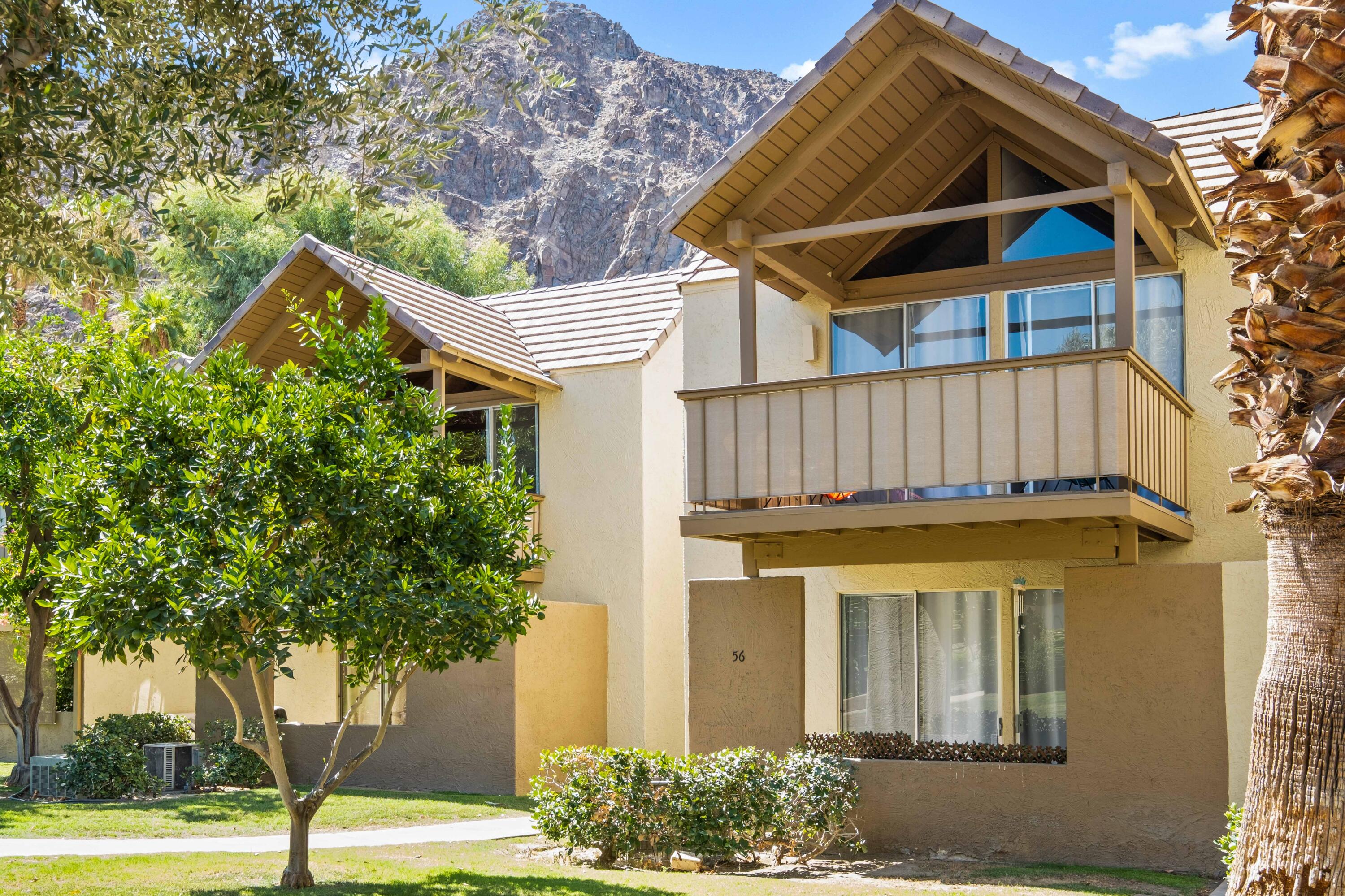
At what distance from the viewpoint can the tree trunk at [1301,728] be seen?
18.7 feet

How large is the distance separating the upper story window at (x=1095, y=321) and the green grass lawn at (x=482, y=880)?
16.9ft

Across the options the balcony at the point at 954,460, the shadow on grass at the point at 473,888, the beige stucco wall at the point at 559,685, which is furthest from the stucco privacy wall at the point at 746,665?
the beige stucco wall at the point at 559,685

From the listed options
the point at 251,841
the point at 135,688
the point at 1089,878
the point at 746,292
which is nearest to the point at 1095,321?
the point at 746,292

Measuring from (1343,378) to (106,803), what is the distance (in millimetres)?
14609

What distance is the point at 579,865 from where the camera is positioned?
11711 mm

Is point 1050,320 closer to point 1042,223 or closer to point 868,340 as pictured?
point 1042,223

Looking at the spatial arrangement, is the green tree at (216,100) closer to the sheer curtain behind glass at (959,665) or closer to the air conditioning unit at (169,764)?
the sheer curtain behind glass at (959,665)

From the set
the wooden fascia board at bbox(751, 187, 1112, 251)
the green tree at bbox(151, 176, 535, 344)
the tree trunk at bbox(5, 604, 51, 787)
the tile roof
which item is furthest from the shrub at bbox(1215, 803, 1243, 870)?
the green tree at bbox(151, 176, 535, 344)

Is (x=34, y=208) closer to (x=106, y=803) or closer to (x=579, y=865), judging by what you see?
(x=579, y=865)

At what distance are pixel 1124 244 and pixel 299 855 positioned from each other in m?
8.43

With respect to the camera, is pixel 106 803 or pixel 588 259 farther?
pixel 588 259

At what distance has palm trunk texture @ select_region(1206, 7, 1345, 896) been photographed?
18.9ft

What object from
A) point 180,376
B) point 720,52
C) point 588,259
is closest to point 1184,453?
point 180,376

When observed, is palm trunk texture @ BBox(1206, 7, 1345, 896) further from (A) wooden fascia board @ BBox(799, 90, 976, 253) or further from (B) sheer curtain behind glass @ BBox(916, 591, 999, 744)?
(B) sheer curtain behind glass @ BBox(916, 591, 999, 744)
